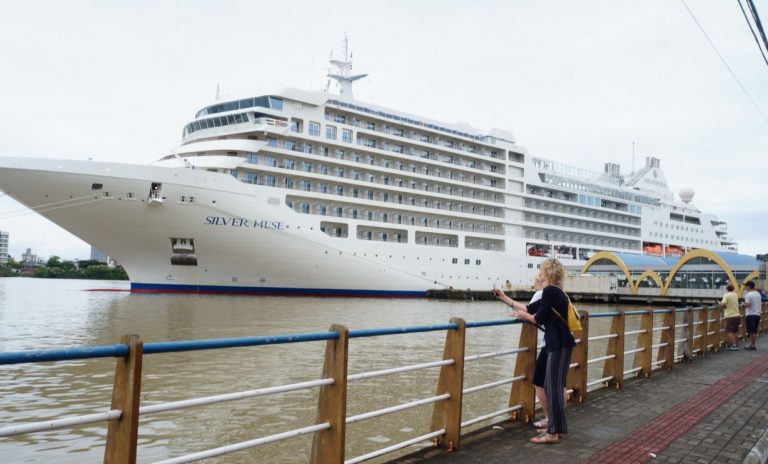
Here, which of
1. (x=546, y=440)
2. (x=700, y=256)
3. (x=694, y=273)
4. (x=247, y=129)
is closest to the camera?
(x=546, y=440)

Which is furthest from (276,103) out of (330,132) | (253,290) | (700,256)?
(700,256)

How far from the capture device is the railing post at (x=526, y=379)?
19.6 ft

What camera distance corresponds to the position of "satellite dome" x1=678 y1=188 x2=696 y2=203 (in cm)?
7331

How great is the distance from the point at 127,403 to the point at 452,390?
2.96m

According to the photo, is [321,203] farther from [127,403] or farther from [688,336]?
[127,403]

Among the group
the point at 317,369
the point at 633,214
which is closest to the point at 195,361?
the point at 317,369

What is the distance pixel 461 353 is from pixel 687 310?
8200mm

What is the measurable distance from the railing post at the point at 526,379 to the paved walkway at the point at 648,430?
0.64 ft

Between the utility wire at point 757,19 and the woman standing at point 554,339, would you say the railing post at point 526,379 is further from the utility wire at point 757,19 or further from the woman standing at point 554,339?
the utility wire at point 757,19

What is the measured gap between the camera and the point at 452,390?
16.4 feet

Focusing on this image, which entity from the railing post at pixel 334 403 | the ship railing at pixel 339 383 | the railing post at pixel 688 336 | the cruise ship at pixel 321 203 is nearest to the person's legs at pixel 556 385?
the ship railing at pixel 339 383

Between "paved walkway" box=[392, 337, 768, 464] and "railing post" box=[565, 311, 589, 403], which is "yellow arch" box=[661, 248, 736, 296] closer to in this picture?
"paved walkway" box=[392, 337, 768, 464]

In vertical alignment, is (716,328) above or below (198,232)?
below

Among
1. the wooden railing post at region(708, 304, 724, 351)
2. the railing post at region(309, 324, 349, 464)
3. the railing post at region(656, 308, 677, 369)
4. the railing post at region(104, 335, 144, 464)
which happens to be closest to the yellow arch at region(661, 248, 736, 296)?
the wooden railing post at region(708, 304, 724, 351)
